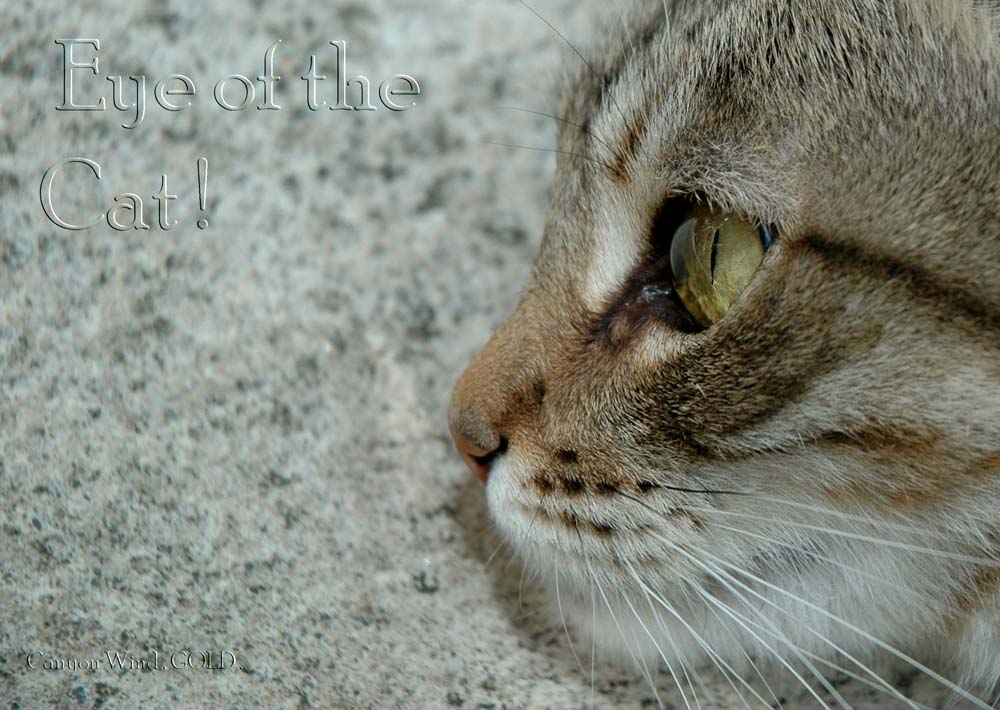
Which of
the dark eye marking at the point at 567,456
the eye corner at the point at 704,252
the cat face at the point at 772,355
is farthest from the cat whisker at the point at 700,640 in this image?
the eye corner at the point at 704,252

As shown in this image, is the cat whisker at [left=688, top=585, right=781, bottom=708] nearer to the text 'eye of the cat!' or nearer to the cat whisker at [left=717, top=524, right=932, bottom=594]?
the cat whisker at [left=717, top=524, right=932, bottom=594]

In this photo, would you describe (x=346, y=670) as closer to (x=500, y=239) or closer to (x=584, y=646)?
(x=584, y=646)


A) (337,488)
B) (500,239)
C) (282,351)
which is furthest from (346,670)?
(500,239)

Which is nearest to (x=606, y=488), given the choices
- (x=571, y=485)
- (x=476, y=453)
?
(x=571, y=485)

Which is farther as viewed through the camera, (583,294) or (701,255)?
(583,294)

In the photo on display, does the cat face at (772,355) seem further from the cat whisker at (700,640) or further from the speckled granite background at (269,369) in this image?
the speckled granite background at (269,369)

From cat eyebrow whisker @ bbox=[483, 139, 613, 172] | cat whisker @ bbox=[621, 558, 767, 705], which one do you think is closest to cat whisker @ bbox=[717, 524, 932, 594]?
cat whisker @ bbox=[621, 558, 767, 705]

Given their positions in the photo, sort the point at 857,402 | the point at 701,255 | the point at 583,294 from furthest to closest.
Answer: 1. the point at 583,294
2. the point at 701,255
3. the point at 857,402
